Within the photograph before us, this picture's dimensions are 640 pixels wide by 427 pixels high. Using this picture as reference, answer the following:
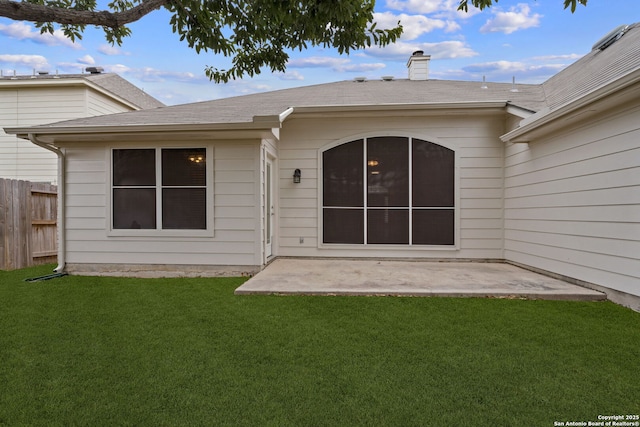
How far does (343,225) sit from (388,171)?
132cm

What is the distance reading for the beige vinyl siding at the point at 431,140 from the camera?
6191mm

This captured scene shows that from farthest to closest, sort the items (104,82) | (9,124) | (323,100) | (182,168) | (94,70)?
(94,70) < (104,82) < (9,124) < (323,100) < (182,168)

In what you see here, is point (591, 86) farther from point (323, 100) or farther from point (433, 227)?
point (323, 100)

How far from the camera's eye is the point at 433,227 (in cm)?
625

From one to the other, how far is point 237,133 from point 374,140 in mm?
2593

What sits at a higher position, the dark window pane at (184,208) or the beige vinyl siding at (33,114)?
the beige vinyl siding at (33,114)

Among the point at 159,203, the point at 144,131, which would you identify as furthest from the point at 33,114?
the point at 159,203

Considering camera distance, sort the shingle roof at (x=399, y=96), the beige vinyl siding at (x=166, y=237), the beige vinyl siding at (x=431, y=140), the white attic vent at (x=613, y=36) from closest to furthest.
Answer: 1. the shingle roof at (x=399, y=96)
2. the beige vinyl siding at (x=166, y=237)
3. the white attic vent at (x=613, y=36)
4. the beige vinyl siding at (x=431, y=140)

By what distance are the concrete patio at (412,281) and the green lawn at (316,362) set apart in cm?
24

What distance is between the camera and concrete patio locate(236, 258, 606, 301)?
13.4 feet

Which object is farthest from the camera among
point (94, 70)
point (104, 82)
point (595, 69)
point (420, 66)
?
point (94, 70)

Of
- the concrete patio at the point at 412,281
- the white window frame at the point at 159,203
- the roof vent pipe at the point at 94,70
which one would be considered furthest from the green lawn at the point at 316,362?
the roof vent pipe at the point at 94,70

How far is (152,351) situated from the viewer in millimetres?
2576

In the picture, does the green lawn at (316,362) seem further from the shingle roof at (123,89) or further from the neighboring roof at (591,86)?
the shingle roof at (123,89)
